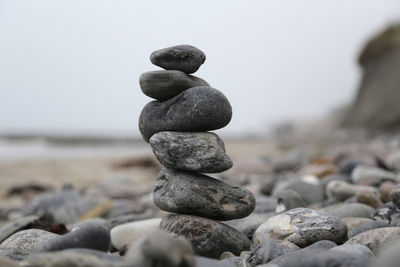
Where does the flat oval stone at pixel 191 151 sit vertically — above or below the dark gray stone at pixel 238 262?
above

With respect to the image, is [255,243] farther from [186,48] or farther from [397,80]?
[397,80]

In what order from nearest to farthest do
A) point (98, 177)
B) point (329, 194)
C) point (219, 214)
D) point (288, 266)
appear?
point (288, 266) → point (219, 214) → point (329, 194) → point (98, 177)

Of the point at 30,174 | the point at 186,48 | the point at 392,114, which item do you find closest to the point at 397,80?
the point at 392,114

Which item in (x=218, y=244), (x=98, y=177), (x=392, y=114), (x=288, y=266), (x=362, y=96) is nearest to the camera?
(x=288, y=266)

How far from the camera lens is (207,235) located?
3.16 metres

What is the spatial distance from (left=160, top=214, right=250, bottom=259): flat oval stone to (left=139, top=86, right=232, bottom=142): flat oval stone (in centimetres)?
79

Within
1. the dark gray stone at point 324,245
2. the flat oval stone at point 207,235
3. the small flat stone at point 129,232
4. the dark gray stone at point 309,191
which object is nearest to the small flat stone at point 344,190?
the dark gray stone at point 309,191

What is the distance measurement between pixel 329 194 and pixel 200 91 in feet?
8.96

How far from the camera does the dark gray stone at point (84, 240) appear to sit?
2.36 meters

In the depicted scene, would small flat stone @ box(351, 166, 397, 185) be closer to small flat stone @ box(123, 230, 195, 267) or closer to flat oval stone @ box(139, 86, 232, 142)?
flat oval stone @ box(139, 86, 232, 142)

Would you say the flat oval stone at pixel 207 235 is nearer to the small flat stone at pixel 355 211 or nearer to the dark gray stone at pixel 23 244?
the dark gray stone at pixel 23 244

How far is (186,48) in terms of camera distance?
3.45 m

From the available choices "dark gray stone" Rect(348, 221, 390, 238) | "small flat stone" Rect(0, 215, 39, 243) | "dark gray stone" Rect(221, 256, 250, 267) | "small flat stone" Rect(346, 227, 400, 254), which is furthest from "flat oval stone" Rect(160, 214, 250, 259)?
"small flat stone" Rect(0, 215, 39, 243)

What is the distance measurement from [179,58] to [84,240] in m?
1.80
